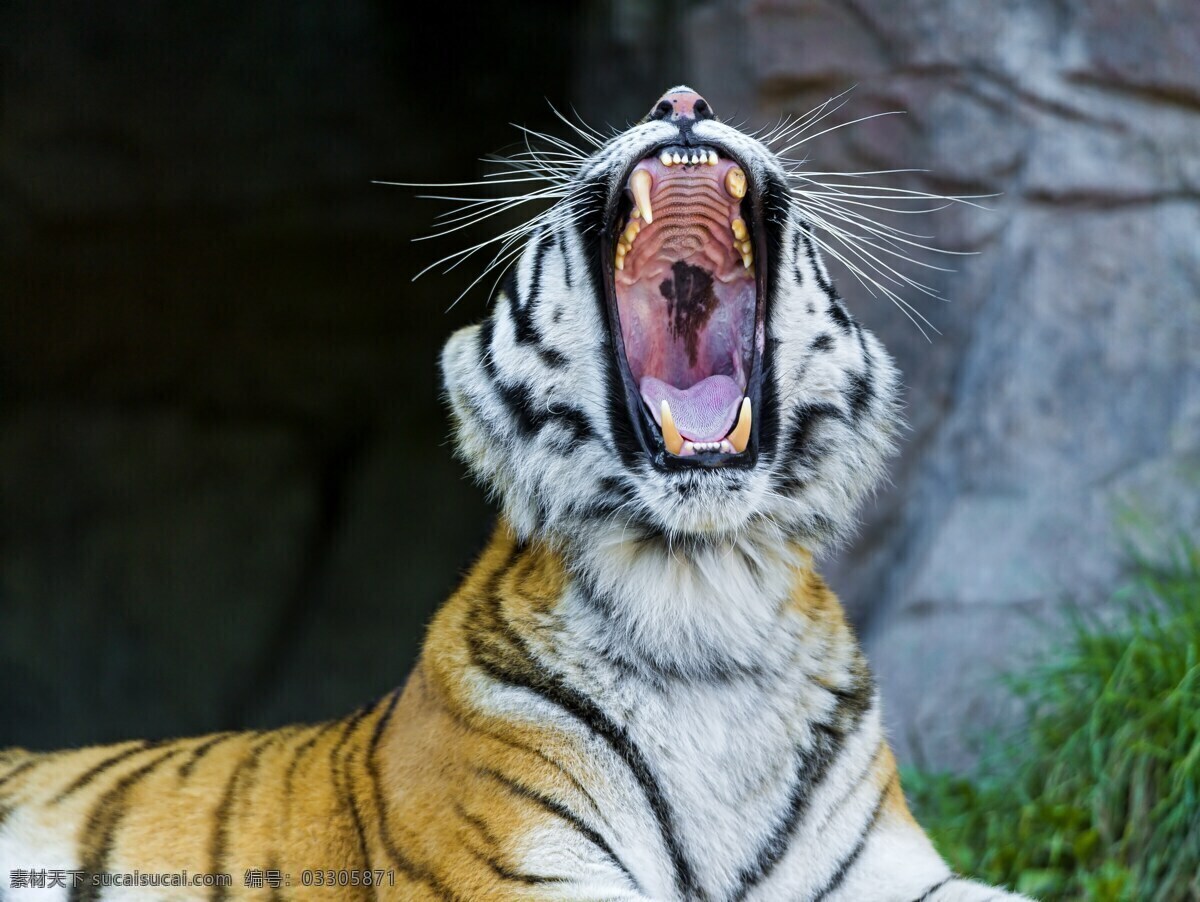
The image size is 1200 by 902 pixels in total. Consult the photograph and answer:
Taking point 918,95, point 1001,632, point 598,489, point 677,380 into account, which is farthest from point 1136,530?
point 598,489

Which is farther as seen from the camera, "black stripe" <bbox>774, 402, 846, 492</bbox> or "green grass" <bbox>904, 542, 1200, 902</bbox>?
"green grass" <bbox>904, 542, 1200, 902</bbox>

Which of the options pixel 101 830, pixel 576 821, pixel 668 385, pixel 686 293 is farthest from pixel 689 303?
pixel 101 830

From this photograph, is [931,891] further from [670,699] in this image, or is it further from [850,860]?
[670,699]

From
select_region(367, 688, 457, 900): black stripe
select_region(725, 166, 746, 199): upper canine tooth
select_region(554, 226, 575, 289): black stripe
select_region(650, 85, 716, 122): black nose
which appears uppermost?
select_region(650, 85, 716, 122): black nose

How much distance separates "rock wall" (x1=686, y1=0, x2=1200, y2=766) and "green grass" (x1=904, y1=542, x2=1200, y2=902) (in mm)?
277

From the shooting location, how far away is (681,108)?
6.73ft

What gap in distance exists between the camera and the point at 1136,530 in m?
Result: 3.45

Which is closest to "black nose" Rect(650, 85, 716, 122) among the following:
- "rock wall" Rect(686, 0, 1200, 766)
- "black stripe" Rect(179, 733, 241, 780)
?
"black stripe" Rect(179, 733, 241, 780)

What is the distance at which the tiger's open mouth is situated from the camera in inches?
78.5

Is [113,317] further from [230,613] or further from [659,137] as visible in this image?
[659,137]

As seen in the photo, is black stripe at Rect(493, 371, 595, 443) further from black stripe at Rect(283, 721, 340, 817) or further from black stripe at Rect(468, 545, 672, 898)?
black stripe at Rect(283, 721, 340, 817)

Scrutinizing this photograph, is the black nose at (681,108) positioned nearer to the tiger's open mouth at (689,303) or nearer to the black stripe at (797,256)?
the tiger's open mouth at (689,303)

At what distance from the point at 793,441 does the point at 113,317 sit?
3.98 metres

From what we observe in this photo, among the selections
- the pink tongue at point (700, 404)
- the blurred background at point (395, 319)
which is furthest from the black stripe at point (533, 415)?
the blurred background at point (395, 319)
